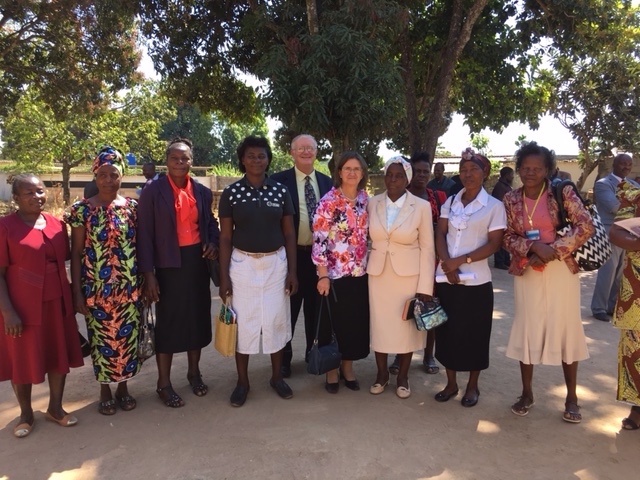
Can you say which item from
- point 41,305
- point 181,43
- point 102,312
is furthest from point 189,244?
point 181,43

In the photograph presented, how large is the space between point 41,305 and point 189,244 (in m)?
0.99

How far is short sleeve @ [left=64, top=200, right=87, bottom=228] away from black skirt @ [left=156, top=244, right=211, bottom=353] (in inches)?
23.8

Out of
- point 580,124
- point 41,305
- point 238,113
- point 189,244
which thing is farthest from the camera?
point 580,124

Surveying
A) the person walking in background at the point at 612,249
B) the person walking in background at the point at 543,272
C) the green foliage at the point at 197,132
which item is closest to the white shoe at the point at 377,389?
the person walking in background at the point at 543,272

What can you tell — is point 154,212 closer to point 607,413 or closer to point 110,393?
point 110,393

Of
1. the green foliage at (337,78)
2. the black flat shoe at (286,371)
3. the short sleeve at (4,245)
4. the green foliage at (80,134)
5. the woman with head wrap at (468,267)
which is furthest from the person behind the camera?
the green foliage at (80,134)

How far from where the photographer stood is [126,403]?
137 inches

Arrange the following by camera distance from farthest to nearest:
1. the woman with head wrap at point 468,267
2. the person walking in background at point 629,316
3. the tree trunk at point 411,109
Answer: the tree trunk at point 411,109 < the woman with head wrap at point 468,267 < the person walking in background at point 629,316

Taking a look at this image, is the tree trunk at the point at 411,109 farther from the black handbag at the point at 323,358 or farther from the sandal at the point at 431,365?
the black handbag at the point at 323,358

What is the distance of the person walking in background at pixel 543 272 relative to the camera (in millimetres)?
3137

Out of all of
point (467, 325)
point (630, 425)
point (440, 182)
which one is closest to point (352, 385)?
point (467, 325)

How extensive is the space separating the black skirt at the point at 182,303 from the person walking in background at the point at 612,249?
447cm

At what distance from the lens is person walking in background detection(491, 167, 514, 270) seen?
818cm

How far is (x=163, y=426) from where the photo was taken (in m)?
3.24
